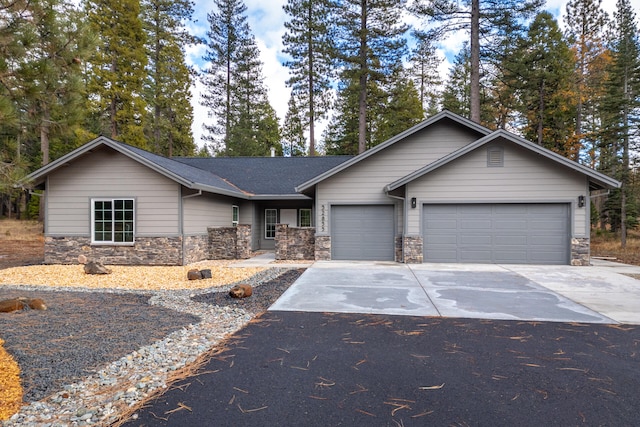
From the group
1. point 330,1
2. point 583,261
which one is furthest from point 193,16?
point 583,261

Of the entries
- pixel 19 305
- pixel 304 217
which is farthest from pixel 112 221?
pixel 304 217

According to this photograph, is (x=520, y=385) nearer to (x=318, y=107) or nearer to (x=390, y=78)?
(x=390, y=78)

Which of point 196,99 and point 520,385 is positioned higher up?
point 196,99

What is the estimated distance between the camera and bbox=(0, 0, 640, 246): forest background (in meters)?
16.0

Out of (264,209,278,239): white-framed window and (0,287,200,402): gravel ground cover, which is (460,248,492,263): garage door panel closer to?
(264,209,278,239): white-framed window

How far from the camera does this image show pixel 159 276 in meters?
8.42

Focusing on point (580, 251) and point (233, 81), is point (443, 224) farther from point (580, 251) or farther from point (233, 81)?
point (233, 81)

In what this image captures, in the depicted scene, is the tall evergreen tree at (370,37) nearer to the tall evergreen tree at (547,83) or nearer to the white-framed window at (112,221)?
the tall evergreen tree at (547,83)

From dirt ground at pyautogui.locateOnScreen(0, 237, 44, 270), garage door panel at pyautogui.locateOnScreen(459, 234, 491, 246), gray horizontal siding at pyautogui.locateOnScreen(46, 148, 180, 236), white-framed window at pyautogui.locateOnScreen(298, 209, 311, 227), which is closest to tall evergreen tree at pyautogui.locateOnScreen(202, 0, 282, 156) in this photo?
white-framed window at pyautogui.locateOnScreen(298, 209, 311, 227)

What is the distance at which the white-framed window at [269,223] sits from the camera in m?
14.8

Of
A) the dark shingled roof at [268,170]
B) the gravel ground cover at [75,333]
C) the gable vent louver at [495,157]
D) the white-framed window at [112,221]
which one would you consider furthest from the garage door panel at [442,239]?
the white-framed window at [112,221]

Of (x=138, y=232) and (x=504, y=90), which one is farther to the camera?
(x=504, y=90)

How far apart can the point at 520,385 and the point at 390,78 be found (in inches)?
744

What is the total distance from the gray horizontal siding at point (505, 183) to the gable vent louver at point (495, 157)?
10 cm
